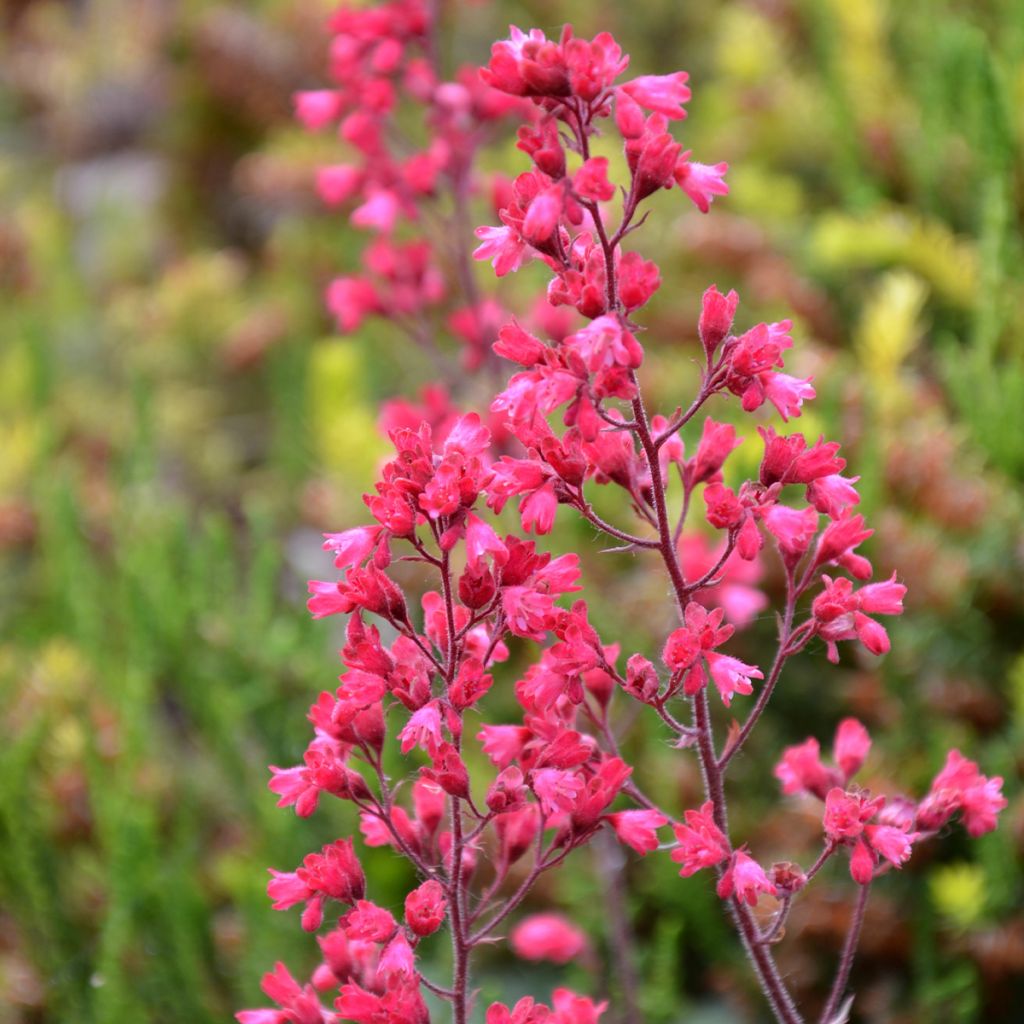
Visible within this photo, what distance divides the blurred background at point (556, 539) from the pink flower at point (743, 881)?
46 cm

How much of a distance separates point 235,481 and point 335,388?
892 mm

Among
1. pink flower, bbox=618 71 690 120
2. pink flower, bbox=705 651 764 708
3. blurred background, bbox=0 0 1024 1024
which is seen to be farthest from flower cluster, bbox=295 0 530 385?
pink flower, bbox=705 651 764 708

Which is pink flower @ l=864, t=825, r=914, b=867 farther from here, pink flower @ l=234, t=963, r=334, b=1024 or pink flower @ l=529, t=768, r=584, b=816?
pink flower @ l=234, t=963, r=334, b=1024

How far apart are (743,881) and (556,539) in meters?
1.03

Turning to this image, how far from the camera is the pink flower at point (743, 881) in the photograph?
71 cm

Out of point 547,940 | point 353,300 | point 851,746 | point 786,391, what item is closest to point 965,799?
point 851,746

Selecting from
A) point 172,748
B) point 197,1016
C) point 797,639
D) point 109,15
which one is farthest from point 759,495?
point 109,15

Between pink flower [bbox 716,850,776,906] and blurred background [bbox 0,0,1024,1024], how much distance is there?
0.46 meters

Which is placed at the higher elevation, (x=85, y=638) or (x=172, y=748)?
(x=85, y=638)

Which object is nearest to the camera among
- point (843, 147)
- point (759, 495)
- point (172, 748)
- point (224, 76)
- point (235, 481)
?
point (759, 495)

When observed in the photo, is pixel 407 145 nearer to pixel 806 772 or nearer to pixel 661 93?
pixel 661 93

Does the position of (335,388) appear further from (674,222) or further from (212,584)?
(674,222)

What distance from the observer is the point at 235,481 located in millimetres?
2812

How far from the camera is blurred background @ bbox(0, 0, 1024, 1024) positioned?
1.40 metres
